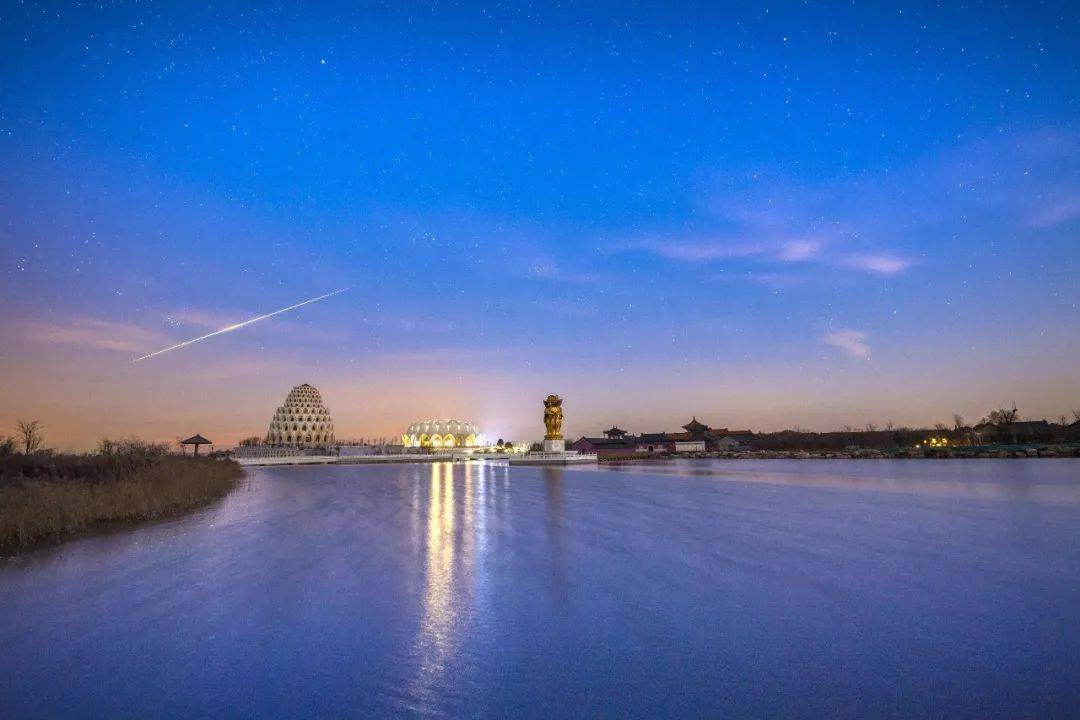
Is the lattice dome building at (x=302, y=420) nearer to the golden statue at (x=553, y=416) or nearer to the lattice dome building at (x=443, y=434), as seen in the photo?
the lattice dome building at (x=443, y=434)

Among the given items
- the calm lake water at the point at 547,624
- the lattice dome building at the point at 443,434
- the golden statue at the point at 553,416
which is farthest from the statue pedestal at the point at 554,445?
the lattice dome building at the point at 443,434

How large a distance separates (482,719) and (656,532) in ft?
32.5

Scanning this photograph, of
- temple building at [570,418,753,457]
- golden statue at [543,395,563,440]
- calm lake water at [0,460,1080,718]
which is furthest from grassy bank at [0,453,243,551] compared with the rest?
temple building at [570,418,753,457]

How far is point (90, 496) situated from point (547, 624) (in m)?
15.6

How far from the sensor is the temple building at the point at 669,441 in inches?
4444

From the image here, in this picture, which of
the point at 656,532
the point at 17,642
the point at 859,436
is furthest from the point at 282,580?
the point at 859,436

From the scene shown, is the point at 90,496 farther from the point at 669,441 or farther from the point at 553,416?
the point at 669,441

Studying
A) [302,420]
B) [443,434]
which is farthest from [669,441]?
[302,420]

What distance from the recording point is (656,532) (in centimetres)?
1352

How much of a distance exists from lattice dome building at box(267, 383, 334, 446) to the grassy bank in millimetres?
118142

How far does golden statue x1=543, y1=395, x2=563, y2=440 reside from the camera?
63.5m

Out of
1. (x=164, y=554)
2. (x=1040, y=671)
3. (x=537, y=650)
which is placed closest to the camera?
(x=1040, y=671)

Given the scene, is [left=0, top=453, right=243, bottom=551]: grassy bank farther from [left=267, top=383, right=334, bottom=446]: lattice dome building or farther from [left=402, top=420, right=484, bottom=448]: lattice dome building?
[left=267, top=383, right=334, bottom=446]: lattice dome building

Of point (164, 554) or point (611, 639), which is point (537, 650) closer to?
point (611, 639)
